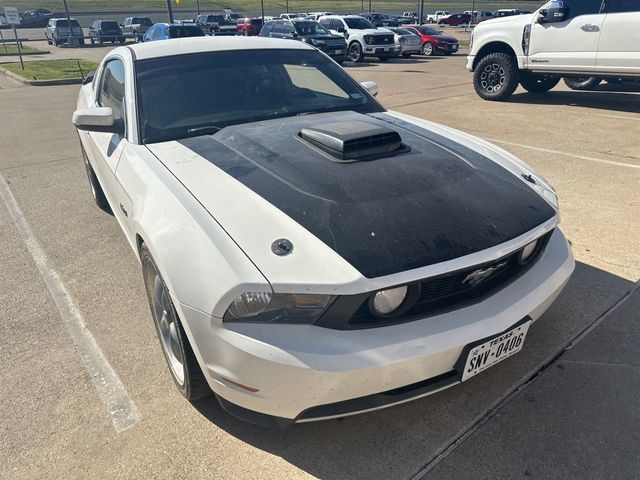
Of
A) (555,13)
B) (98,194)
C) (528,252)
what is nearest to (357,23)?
(555,13)

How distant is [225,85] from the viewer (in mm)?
3160

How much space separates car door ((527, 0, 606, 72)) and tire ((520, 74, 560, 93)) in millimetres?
1257

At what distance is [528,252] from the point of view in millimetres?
2285

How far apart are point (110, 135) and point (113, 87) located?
63 centimetres

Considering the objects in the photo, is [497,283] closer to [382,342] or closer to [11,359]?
[382,342]

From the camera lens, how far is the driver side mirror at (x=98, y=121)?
2914 mm

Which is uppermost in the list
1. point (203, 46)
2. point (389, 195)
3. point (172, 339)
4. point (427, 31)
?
point (203, 46)

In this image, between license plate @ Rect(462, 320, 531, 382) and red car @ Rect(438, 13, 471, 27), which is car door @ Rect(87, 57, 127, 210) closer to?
license plate @ Rect(462, 320, 531, 382)

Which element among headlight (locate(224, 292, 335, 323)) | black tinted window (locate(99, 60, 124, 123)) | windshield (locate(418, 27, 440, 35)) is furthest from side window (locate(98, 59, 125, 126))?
windshield (locate(418, 27, 440, 35))

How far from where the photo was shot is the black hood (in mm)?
1894

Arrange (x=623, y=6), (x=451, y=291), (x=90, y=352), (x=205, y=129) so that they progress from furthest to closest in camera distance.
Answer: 1. (x=623, y=6)
2. (x=205, y=129)
3. (x=90, y=352)
4. (x=451, y=291)

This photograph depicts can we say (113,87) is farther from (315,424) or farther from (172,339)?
(315,424)

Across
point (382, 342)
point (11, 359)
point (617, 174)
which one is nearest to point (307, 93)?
point (382, 342)

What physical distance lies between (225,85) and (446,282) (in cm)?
202
